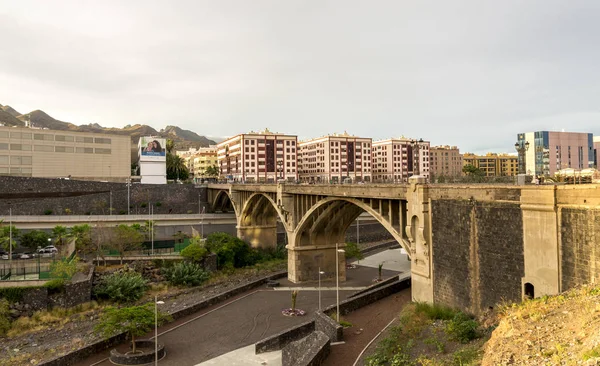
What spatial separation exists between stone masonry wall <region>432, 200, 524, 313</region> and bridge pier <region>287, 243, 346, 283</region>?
2101cm

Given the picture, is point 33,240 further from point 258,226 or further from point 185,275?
point 258,226

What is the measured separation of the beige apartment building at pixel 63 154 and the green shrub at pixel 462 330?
271 feet

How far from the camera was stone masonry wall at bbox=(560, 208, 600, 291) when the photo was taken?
1617 centimetres

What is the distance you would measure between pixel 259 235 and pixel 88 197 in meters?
32.0

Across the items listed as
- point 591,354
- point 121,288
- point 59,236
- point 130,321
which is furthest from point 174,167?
point 591,354

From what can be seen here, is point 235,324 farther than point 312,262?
No

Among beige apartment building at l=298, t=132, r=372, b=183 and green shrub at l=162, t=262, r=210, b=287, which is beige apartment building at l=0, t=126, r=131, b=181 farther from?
beige apartment building at l=298, t=132, r=372, b=183

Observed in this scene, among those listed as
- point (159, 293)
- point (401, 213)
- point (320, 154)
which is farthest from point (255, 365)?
point (320, 154)

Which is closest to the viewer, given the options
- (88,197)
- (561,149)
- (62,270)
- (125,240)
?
(62,270)

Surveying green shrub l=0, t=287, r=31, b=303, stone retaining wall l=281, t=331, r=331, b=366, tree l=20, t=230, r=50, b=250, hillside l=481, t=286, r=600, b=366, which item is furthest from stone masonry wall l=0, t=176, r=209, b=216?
hillside l=481, t=286, r=600, b=366

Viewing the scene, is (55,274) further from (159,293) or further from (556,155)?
(556,155)

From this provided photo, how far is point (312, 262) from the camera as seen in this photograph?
4603 centimetres

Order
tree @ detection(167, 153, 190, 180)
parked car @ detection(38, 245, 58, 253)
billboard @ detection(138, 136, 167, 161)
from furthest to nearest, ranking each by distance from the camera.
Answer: tree @ detection(167, 153, 190, 180) < billboard @ detection(138, 136, 167, 161) < parked car @ detection(38, 245, 58, 253)

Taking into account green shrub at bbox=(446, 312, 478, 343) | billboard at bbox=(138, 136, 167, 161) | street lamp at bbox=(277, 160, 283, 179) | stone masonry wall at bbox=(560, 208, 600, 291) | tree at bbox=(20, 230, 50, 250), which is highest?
billboard at bbox=(138, 136, 167, 161)
